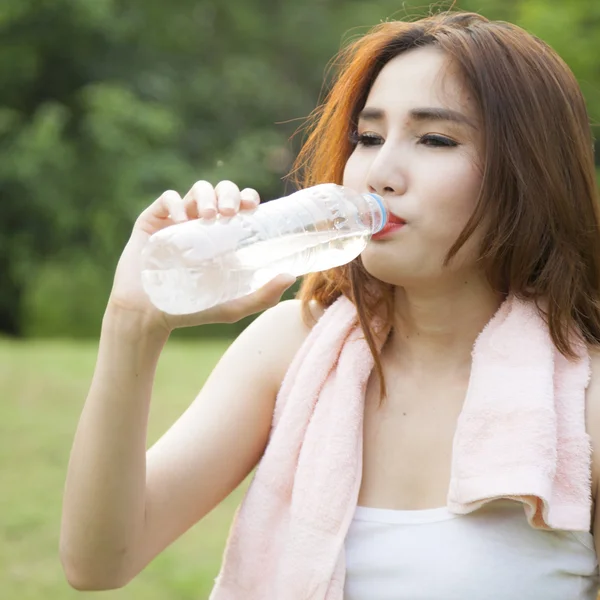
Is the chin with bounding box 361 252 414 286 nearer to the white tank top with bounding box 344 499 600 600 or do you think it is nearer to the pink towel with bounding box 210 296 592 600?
the pink towel with bounding box 210 296 592 600

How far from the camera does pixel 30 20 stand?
17734mm

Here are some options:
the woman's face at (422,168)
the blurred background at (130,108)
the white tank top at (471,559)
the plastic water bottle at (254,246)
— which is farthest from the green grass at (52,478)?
the blurred background at (130,108)

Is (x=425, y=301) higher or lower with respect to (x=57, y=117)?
higher

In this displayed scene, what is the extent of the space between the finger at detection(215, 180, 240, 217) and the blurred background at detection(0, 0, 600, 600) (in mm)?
10048

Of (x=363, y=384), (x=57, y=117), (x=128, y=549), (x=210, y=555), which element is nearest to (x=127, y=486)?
(x=128, y=549)

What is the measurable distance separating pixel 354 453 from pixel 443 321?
0.33m

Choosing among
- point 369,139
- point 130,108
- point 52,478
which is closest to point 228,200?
point 369,139

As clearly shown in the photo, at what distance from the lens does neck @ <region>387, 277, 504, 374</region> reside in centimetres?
206

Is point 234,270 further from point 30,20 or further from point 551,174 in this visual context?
point 30,20

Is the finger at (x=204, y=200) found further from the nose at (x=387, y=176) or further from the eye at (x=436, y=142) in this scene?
the eye at (x=436, y=142)

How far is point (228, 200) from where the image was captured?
5.52 ft

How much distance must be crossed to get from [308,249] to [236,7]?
62.3 ft

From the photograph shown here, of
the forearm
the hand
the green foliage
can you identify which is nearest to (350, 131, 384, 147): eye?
the hand

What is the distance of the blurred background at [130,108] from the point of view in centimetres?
1485
